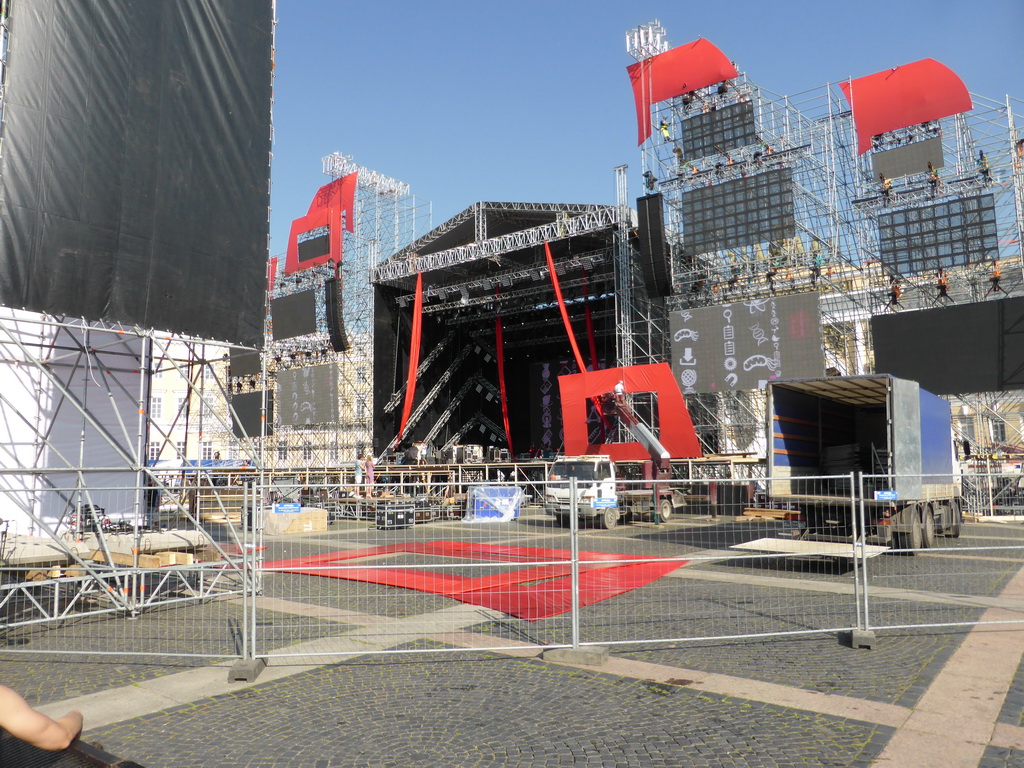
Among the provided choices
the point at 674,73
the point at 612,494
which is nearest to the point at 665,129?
the point at 674,73

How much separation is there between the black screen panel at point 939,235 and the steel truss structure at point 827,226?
0.22 m

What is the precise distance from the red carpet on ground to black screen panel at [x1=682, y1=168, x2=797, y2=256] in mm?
16362

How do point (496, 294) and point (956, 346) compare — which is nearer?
point (956, 346)

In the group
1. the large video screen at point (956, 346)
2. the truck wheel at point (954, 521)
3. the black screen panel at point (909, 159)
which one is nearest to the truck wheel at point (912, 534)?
the truck wheel at point (954, 521)

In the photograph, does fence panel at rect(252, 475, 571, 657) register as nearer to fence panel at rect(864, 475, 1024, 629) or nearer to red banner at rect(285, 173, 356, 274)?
fence panel at rect(864, 475, 1024, 629)

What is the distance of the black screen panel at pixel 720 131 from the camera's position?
87.8 feet

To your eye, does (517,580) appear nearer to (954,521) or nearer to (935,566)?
(935,566)

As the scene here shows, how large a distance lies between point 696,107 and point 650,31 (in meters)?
4.13

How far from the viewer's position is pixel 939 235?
77.7ft

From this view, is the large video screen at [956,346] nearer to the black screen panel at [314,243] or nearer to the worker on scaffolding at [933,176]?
the worker on scaffolding at [933,176]

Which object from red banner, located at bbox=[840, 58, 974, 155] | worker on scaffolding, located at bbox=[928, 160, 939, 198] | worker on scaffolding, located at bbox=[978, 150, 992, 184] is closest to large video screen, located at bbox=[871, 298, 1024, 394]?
worker on scaffolding, located at bbox=[978, 150, 992, 184]

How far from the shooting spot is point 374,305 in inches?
1480

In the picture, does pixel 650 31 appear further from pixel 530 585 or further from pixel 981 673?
pixel 981 673

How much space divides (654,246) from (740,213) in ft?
10.4
